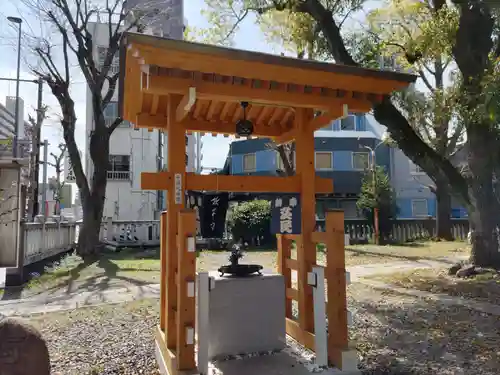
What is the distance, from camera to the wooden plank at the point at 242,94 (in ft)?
12.2

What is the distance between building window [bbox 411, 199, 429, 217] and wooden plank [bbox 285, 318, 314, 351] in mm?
24147

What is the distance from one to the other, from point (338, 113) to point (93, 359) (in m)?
3.81

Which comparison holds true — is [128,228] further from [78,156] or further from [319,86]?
[319,86]

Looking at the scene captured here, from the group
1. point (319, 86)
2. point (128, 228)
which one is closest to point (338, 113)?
point (319, 86)

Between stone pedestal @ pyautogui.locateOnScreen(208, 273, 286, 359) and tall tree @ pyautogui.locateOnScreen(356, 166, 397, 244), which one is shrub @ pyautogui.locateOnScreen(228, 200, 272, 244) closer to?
tall tree @ pyautogui.locateOnScreen(356, 166, 397, 244)

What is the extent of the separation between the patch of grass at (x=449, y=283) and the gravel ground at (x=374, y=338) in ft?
3.34

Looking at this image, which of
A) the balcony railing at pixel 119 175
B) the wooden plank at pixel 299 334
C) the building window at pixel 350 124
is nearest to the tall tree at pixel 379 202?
the building window at pixel 350 124

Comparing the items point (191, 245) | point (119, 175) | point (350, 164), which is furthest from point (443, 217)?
point (191, 245)

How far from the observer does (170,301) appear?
4078 mm

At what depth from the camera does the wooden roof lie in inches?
137

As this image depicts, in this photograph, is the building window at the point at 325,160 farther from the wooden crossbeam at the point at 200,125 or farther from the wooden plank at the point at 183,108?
the wooden plank at the point at 183,108

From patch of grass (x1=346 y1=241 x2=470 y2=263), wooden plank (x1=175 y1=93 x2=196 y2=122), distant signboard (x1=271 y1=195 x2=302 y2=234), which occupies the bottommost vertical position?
patch of grass (x1=346 y1=241 x2=470 y2=263)

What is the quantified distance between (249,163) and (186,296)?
23.4 meters

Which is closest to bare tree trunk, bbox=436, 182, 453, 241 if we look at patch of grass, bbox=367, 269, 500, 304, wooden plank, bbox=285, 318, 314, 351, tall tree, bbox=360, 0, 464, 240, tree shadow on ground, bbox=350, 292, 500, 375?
tall tree, bbox=360, 0, 464, 240
